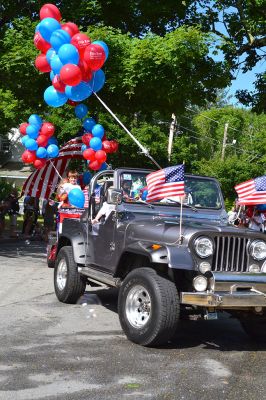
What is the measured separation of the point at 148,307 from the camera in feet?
19.5

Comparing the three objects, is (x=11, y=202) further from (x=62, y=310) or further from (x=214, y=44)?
(x=62, y=310)

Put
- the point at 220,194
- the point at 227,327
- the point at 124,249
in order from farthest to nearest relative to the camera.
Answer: the point at 220,194, the point at 227,327, the point at 124,249

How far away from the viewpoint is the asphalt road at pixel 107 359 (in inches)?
182

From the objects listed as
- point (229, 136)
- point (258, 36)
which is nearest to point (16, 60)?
point (258, 36)

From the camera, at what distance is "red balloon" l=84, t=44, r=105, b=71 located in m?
10.3

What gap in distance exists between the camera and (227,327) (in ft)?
24.0

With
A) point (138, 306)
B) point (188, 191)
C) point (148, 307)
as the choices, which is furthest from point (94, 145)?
point (148, 307)

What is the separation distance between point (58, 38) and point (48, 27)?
1.39 ft

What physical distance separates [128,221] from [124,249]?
37 cm

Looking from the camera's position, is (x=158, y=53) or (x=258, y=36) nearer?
(x=158, y=53)

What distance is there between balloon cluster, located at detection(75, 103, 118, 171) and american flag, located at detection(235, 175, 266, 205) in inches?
194

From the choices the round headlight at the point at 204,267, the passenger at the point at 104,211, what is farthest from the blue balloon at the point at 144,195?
the round headlight at the point at 204,267

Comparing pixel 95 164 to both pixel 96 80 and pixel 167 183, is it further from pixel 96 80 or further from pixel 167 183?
pixel 167 183

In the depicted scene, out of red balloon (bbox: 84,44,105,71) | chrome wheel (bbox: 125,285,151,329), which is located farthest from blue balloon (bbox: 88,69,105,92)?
chrome wheel (bbox: 125,285,151,329)
